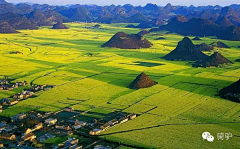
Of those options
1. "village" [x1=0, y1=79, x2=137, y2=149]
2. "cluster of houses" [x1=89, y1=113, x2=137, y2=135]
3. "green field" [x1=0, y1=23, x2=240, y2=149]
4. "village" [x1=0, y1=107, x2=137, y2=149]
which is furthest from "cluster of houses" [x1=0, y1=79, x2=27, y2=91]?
"cluster of houses" [x1=89, y1=113, x2=137, y2=135]

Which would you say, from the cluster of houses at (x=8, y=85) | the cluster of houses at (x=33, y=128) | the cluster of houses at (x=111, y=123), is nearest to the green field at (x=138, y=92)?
the cluster of houses at (x=111, y=123)

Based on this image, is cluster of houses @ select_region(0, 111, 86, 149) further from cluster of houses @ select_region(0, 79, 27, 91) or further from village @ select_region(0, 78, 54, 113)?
cluster of houses @ select_region(0, 79, 27, 91)

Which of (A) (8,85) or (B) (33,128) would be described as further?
(A) (8,85)

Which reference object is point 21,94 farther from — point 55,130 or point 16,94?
point 55,130

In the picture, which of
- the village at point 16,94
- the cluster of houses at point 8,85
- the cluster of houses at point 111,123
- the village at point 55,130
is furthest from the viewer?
the cluster of houses at point 8,85

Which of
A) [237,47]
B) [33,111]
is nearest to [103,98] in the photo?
[33,111]

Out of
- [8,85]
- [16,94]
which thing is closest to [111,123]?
[16,94]

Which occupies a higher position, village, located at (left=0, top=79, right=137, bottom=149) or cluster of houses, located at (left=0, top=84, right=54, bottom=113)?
cluster of houses, located at (left=0, top=84, right=54, bottom=113)

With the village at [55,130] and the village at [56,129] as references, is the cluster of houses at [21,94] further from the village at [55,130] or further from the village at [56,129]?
the village at [55,130]
